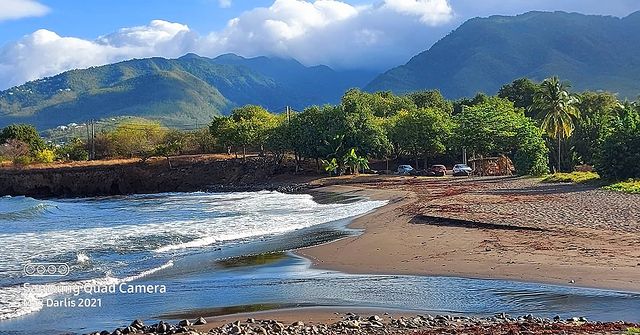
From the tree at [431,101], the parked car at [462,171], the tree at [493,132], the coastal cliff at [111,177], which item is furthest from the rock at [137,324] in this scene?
the tree at [431,101]

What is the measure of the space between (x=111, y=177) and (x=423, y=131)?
3738cm

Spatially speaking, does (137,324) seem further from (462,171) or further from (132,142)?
(132,142)

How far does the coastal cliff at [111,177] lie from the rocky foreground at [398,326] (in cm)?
5885

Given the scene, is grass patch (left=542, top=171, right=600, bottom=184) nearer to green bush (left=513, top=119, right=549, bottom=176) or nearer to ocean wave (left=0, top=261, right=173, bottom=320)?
green bush (left=513, top=119, right=549, bottom=176)

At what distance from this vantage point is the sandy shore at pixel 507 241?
47.1ft

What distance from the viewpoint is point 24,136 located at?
3280 inches

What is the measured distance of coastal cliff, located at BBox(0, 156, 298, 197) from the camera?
2746 inches

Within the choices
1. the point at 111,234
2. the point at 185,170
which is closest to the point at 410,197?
the point at 111,234

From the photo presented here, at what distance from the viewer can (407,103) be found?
84.8 m

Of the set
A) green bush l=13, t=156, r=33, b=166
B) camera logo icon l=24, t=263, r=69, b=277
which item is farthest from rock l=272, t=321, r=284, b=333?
green bush l=13, t=156, r=33, b=166

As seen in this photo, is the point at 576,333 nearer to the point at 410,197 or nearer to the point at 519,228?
the point at 519,228

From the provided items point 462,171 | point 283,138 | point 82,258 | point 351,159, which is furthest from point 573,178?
point 82,258

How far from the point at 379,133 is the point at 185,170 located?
24089mm

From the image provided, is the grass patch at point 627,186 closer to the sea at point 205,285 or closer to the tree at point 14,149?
the sea at point 205,285
